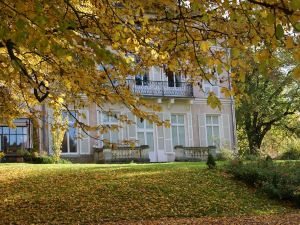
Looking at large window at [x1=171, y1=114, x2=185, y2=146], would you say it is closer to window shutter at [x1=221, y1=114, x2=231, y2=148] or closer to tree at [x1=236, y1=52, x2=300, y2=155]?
window shutter at [x1=221, y1=114, x2=231, y2=148]

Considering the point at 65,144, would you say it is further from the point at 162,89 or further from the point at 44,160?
the point at 162,89

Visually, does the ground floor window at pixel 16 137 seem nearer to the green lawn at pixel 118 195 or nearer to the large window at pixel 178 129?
the green lawn at pixel 118 195

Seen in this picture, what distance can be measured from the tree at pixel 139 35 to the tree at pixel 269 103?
83.7 ft

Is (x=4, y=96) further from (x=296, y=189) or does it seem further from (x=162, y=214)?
(x=296, y=189)

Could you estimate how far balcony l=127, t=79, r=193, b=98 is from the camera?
26500mm

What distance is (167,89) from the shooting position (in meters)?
27.0

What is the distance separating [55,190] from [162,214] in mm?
3223

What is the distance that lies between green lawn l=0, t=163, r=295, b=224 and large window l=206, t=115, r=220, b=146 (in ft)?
37.6

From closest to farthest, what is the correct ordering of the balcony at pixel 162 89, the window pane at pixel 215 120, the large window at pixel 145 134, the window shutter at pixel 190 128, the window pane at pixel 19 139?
the window pane at pixel 19 139
the large window at pixel 145 134
the balcony at pixel 162 89
the window shutter at pixel 190 128
the window pane at pixel 215 120

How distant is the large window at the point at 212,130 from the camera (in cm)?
→ 2722

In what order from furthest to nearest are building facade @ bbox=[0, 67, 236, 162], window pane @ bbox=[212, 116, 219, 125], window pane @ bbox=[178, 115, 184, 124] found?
window pane @ bbox=[212, 116, 219, 125]
window pane @ bbox=[178, 115, 184, 124]
building facade @ bbox=[0, 67, 236, 162]

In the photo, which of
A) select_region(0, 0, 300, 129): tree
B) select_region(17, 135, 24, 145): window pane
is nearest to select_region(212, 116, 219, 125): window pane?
select_region(17, 135, 24, 145): window pane

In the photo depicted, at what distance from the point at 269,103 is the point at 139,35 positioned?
29.0 meters

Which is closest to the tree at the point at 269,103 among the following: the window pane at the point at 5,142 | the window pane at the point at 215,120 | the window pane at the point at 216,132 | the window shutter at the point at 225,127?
the window shutter at the point at 225,127
